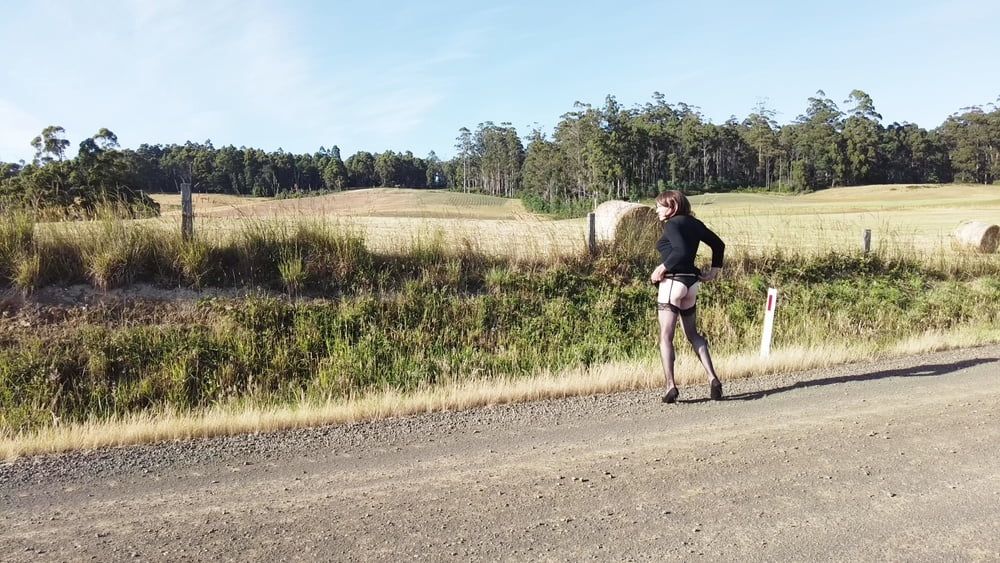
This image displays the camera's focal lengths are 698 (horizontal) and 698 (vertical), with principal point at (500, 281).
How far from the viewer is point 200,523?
372cm

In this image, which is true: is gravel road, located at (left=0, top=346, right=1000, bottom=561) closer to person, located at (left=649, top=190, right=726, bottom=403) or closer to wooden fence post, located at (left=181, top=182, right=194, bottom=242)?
person, located at (left=649, top=190, right=726, bottom=403)

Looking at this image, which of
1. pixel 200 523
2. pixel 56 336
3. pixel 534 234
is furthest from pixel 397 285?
pixel 200 523

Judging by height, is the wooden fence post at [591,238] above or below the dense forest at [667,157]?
below

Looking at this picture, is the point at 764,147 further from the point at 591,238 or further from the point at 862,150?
the point at 591,238

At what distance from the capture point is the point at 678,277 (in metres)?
6.29

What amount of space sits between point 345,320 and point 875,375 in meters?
7.00

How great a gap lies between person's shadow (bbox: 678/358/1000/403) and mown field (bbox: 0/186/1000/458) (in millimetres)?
645

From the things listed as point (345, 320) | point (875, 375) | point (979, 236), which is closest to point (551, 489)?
point (875, 375)

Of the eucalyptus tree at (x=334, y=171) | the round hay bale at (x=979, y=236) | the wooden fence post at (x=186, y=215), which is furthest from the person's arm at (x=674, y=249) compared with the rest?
the eucalyptus tree at (x=334, y=171)

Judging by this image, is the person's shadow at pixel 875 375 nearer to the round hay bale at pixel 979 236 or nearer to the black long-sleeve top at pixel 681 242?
the black long-sleeve top at pixel 681 242

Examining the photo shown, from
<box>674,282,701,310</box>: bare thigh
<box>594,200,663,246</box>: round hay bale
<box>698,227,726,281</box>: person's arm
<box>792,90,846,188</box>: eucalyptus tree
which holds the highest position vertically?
→ <box>792,90,846,188</box>: eucalyptus tree

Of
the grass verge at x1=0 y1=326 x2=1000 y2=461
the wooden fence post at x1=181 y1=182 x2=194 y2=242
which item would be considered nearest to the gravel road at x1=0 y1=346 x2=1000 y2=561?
the grass verge at x1=0 y1=326 x2=1000 y2=461

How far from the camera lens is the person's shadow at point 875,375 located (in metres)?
6.44

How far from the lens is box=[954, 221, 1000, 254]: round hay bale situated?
2380 cm
